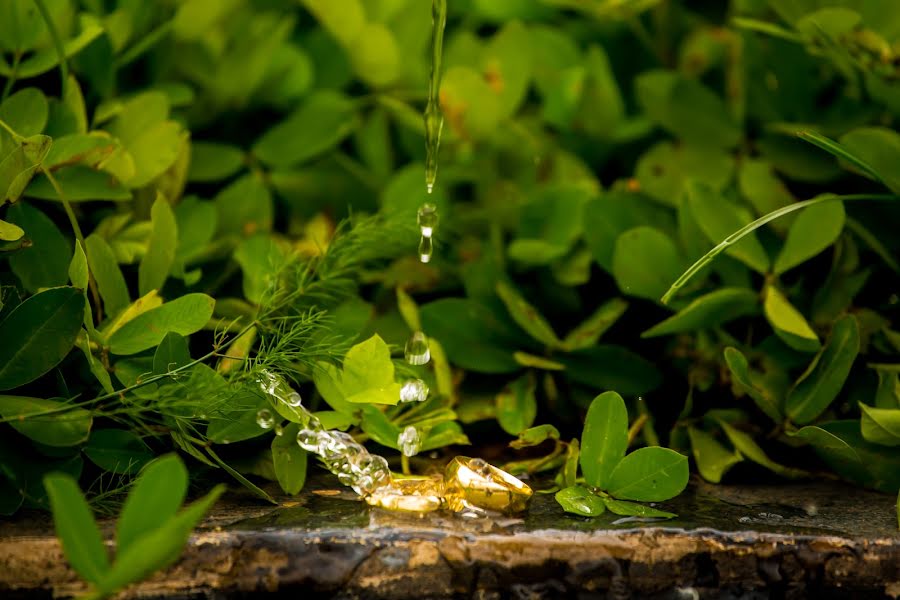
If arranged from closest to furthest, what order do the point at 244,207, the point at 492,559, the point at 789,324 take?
the point at 492,559
the point at 789,324
the point at 244,207

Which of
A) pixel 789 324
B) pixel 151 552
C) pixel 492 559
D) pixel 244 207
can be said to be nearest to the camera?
pixel 151 552

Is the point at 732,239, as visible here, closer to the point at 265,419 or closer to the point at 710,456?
the point at 710,456

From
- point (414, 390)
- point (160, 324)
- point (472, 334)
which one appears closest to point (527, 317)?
point (472, 334)

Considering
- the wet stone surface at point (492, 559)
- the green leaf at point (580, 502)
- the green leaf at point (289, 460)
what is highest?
the green leaf at point (289, 460)

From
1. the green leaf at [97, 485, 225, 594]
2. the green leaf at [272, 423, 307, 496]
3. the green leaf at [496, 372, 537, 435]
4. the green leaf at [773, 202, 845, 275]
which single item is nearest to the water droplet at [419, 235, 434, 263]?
the green leaf at [496, 372, 537, 435]

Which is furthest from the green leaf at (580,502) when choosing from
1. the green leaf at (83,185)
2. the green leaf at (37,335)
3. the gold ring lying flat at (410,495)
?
the green leaf at (83,185)

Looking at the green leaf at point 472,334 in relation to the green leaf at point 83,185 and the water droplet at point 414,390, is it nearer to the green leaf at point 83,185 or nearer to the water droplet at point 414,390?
the water droplet at point 414,390

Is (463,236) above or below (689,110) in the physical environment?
below

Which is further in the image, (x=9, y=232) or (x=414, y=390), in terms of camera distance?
(x=414, y=390)
